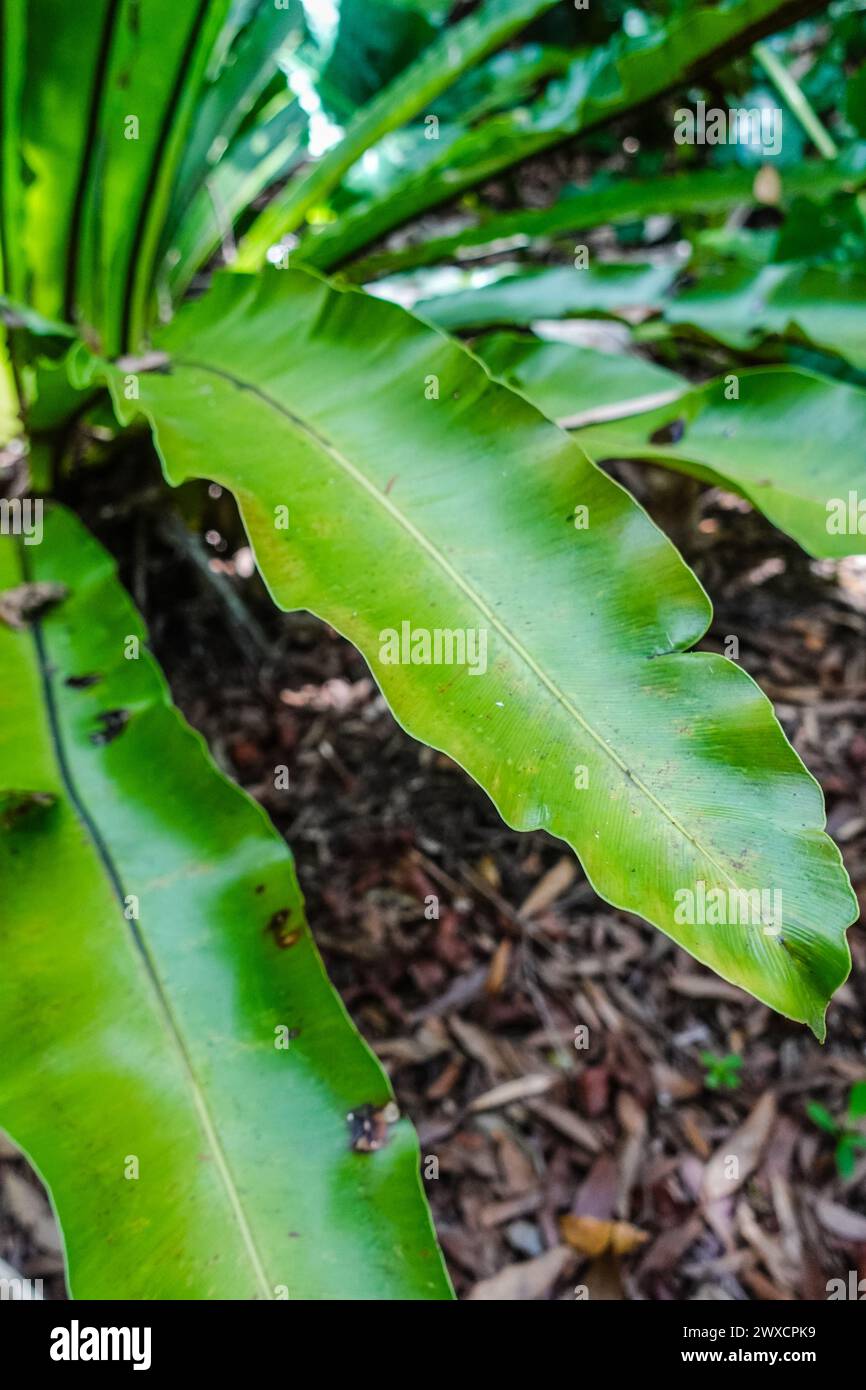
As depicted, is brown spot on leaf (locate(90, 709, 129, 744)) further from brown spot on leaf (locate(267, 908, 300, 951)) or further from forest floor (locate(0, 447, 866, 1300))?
forest floor (locate(0, 447, 866, 1300))

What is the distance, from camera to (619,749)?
0.55 meters

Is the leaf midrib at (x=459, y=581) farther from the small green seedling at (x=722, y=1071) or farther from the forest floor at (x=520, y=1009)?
the small green seedling at (x=722, y=1071)

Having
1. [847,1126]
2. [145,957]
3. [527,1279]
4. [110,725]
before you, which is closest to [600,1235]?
[527,1279]

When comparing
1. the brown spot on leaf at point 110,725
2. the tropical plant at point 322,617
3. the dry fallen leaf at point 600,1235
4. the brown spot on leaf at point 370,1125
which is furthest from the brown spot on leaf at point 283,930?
the dry fallen leaf at point 600,1235

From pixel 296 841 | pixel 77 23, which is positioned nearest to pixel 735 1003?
pixel 296 841

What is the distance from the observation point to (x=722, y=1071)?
1.07 m

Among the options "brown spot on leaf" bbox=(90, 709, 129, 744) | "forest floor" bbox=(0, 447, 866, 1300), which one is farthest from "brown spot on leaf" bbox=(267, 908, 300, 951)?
"forest floor" bbox=(0, 447, 866, 1300)

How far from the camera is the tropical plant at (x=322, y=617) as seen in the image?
0.55m

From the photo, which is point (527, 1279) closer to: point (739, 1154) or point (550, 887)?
point (739, 1154)

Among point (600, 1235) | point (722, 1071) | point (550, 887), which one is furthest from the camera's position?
point (550, 887)

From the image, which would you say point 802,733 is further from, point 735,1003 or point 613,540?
point 613,540

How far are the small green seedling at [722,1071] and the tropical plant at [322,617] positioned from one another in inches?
22.6

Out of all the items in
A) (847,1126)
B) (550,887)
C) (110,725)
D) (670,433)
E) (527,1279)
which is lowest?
(527,1279)

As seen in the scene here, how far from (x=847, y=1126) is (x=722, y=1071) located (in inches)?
5.8
